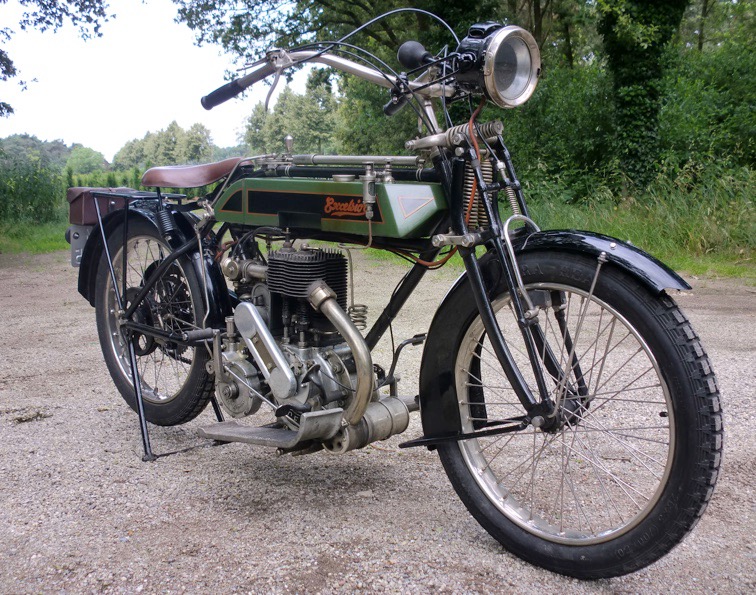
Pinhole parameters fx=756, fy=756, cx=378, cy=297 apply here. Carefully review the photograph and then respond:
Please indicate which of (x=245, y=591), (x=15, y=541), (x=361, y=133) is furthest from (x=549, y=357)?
(x=361, y=133)

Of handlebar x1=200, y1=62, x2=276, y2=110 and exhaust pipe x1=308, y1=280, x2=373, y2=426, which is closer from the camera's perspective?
exhaust pipe x1=308, y1=280, x2=373, y2=426

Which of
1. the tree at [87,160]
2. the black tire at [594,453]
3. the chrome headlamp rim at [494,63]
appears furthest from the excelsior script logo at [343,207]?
the tree at [87,160]

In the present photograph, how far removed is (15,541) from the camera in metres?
2.75

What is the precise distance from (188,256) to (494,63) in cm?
185

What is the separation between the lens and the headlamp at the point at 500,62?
2.32 metres

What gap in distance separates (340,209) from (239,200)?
62cm

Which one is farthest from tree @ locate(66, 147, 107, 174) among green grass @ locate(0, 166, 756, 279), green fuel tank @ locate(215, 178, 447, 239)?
green fuel tank @ locate(215, 178, 447, 239)

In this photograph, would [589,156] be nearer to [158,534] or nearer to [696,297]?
[696,297]

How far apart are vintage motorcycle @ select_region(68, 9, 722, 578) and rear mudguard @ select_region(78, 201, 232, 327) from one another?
0.05 feet

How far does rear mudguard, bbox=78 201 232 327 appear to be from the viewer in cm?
345

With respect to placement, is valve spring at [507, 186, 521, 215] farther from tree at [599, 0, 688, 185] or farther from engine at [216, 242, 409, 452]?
tree at [599, 0, 688, 185]

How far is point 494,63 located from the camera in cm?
233

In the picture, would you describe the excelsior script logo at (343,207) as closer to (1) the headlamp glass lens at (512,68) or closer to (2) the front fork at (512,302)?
(2) the front fork at (512,302)

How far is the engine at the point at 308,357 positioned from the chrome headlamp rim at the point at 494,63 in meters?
0.98
